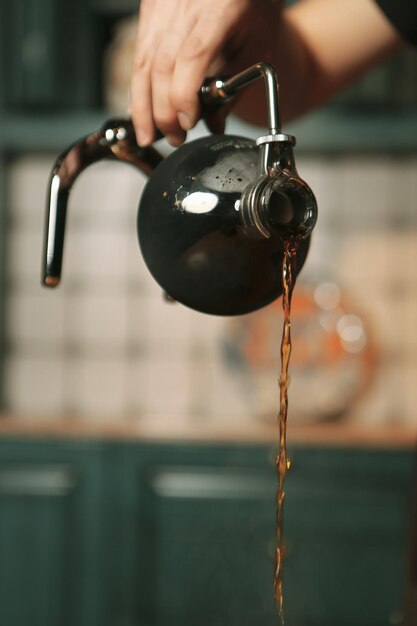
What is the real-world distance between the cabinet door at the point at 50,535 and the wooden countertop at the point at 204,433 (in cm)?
4

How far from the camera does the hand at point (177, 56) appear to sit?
0.54 metres

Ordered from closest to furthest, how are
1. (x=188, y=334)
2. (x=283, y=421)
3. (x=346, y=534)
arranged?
(x=283, y=421), (x=346, y=534), (x=188, y=334)

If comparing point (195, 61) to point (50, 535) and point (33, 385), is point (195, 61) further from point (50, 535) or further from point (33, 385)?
point (33, 385)

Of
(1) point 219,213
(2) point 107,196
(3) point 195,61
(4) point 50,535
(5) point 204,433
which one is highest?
(2) point 107,196

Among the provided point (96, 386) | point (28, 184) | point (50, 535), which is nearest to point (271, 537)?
point (50, 535)

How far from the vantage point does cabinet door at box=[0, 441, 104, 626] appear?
6.92 feet

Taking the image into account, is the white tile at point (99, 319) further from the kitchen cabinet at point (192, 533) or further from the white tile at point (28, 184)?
the kitchen cabinet at point (192, 533)

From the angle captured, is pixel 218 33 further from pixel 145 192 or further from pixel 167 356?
pixel 167 356

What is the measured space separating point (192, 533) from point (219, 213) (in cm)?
171

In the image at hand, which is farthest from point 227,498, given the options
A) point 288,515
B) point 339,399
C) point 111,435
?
point 339,399

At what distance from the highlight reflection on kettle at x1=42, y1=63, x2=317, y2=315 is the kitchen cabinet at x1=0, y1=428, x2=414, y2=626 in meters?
1.57

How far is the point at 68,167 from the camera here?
0.53m

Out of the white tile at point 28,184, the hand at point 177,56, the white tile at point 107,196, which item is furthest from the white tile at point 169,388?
the hand at point 177,56

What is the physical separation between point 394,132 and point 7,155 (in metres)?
1.12
